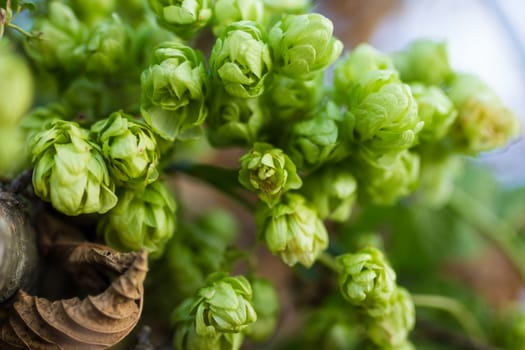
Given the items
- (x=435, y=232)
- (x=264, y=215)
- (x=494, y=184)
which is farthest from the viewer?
(x=494, y=184)

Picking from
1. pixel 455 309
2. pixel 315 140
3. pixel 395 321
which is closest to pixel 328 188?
pixel 315 140

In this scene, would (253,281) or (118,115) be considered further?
(253,281)

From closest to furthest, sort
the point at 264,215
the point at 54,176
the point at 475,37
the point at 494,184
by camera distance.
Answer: the point at 54,176 → the point at 264,215 → the point at 494,184 → the point at 475,37

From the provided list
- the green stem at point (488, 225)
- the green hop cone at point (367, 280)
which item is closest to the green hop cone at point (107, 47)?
the green hop cone at point (367, 280)

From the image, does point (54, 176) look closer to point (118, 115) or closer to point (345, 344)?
point (118, 115)

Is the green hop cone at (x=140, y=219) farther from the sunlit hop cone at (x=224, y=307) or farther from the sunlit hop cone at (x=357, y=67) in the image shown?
the sunlit hop cone at (x=357, y=67)

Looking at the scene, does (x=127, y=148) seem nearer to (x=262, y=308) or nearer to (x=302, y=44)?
(x=302, y=44)

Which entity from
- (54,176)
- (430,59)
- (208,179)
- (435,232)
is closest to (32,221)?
(54,176)
